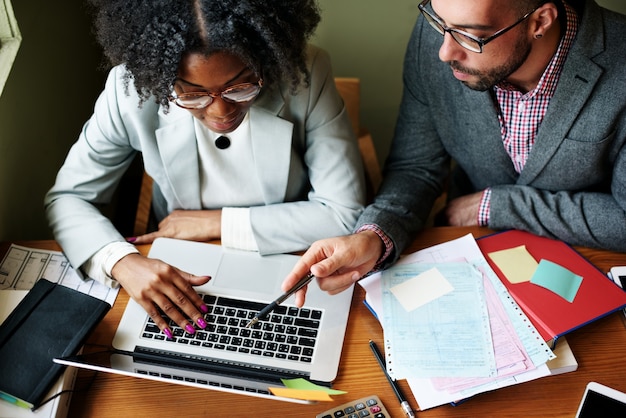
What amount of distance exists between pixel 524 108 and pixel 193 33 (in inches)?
31.1

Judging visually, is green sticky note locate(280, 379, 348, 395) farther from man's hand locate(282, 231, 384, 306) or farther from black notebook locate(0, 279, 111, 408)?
black notebook locate(0, 279, 111, 408)

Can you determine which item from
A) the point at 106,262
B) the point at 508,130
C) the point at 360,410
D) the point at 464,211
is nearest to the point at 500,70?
the point at 508,130

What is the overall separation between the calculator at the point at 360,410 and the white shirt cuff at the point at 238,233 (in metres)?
0.42

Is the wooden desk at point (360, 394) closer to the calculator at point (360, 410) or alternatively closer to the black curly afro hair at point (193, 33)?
the calculator at point (360, 410)

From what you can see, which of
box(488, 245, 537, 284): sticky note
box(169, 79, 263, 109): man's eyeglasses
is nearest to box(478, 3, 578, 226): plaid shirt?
box(488, 245, 537, 284): sticky note

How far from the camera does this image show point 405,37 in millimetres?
2080

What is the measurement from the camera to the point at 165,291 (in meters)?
1.31

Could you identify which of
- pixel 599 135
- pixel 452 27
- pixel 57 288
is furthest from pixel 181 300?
pixel 599 135

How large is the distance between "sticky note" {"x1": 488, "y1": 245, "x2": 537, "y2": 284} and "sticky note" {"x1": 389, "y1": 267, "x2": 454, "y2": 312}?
0.13 m

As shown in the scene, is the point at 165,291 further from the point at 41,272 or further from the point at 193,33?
the point at 193,33

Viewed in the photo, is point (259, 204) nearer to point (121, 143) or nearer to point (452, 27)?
point (121, 143)

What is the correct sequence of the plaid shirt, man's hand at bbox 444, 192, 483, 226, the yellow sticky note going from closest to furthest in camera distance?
the yellow sticky note < the plaid shirt < man's hand at bbox 444, 192, 483, 226

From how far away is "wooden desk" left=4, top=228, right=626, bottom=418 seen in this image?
1.19m

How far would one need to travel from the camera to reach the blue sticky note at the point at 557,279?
1.33 m
